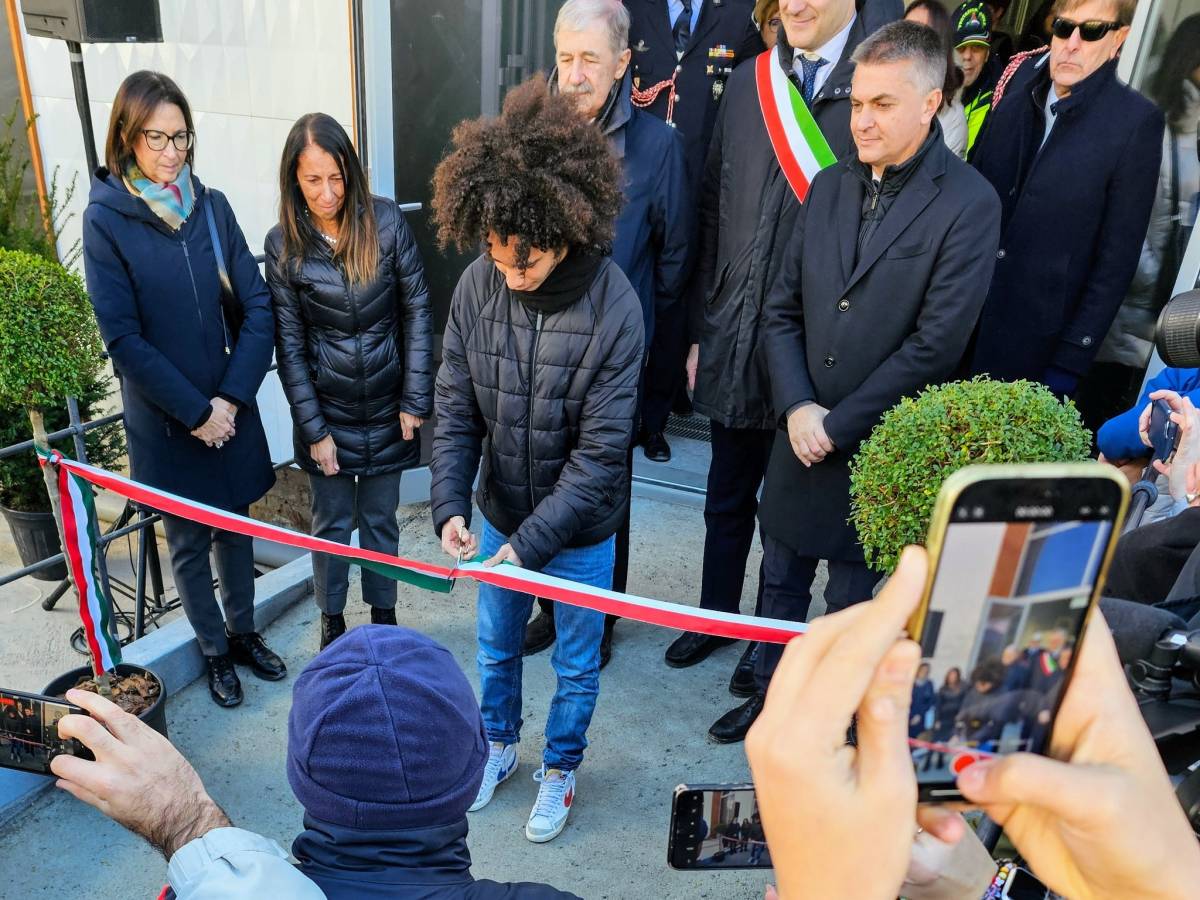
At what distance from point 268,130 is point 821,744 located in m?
6.09

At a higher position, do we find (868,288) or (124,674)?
(868,288)

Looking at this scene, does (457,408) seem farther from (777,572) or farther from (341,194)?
(777,572)

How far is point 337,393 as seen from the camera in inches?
145

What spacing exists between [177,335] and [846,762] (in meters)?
3.24

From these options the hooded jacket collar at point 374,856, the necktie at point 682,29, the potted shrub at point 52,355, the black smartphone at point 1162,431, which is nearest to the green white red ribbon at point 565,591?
the potted shrub at point 52,355

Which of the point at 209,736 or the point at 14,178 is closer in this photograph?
the point at 209,736

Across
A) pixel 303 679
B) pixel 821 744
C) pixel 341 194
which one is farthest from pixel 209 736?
pixel 821 744

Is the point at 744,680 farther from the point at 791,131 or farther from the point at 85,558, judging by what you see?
the point at 85,558

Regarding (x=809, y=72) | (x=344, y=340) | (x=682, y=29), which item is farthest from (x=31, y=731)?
(x=682, y=29)

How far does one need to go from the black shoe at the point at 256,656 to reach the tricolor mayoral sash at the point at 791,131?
2659mm

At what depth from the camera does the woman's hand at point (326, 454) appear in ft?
A: 12.1


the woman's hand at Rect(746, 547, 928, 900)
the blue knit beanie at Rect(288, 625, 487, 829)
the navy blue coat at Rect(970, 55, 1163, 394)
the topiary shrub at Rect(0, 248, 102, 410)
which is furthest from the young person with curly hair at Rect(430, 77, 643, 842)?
the woman's hand at Rect(746, 547, 928, 900)

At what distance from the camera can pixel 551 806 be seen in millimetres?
3154

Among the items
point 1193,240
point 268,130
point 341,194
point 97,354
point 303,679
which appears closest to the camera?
point 303,679
